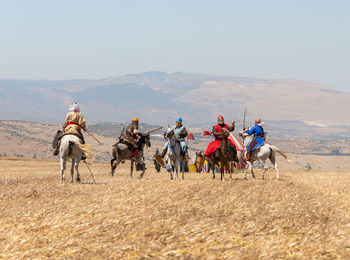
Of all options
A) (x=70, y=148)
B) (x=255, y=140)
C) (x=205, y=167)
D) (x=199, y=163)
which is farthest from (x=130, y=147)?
(x=205, y=167)

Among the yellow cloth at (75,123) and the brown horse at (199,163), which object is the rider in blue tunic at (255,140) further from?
the brown horse at (199,163)

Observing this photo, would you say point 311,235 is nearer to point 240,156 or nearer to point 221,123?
point 221,123

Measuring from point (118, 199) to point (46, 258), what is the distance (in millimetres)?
6907

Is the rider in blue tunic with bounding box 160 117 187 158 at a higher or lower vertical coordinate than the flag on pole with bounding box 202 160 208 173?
higher

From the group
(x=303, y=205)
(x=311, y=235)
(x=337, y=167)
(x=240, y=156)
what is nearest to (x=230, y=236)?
(x=311, y=235)

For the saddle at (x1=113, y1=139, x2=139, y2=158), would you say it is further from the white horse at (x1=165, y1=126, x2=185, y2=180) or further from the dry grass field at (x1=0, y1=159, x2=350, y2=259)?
the dry grass field at (x1=0, y1=159, x2=350, y2=259)

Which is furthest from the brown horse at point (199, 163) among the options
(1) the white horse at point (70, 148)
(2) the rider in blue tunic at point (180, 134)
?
(1) the white horse at point (70, 148)

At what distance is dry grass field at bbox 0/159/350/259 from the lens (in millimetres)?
11531

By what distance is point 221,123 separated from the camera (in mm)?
27109

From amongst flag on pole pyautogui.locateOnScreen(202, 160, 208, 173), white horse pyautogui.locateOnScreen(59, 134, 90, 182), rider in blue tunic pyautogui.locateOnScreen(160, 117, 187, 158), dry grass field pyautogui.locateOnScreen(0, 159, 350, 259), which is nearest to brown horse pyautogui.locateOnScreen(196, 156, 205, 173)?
flag on pole pyautogui.locateOnScreen(202, 160, 208, 173)

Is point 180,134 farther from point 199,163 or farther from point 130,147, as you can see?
point 199,163

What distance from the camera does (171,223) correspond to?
547 inches

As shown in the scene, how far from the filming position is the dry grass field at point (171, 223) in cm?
1153

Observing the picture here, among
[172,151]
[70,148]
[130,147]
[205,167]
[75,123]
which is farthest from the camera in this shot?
[205,167]
